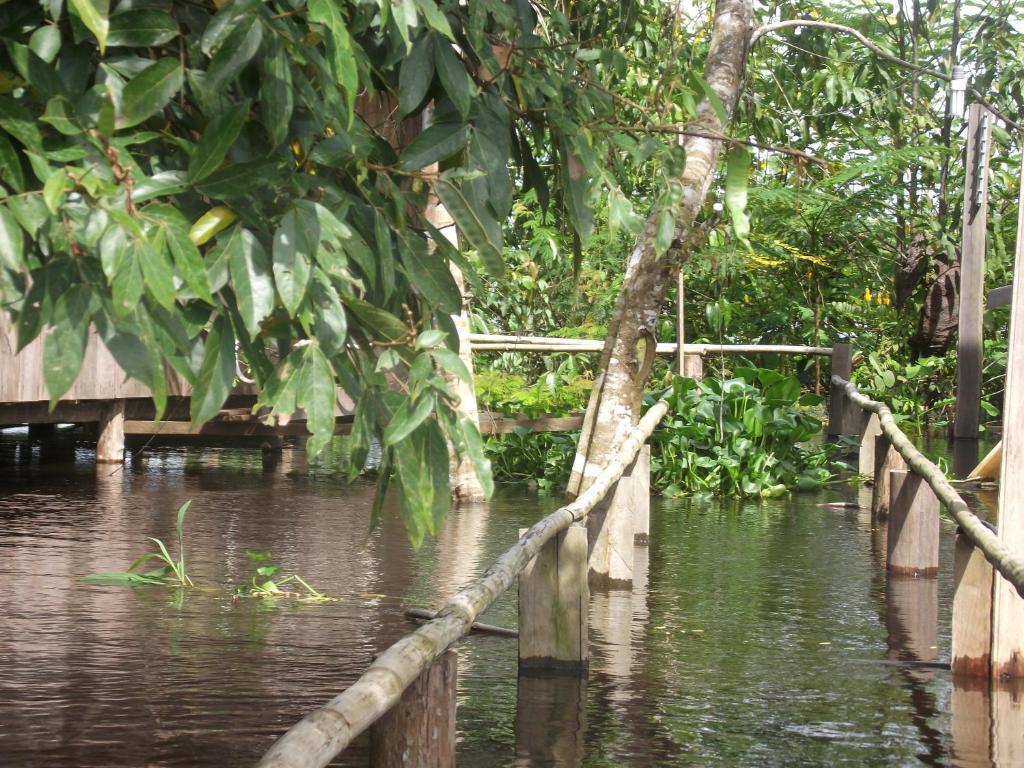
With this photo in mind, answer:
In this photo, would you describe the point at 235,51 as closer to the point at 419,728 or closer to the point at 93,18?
the point at 93,18

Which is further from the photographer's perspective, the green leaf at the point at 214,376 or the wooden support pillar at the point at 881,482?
the wooden support pillar at the point at 881,482

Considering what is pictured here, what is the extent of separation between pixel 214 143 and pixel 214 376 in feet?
1.05

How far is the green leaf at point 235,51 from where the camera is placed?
200 cm

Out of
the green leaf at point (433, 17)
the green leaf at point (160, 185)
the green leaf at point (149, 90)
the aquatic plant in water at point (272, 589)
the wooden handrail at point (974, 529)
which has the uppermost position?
the green leaf at point (433, 17)

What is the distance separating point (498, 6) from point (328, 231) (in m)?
0.79

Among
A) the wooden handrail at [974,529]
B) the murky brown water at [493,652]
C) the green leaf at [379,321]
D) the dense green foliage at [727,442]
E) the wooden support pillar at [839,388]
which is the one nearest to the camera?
the green leaf at [379,321]

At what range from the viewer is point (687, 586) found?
7.41m

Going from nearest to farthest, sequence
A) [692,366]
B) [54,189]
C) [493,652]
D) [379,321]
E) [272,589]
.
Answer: [54,189], [379,321], [493,652], [272,589], [692,366]

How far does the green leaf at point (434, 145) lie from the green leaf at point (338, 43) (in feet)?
1.04

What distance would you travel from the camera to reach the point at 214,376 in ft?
6.61

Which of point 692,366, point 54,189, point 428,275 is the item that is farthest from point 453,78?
point 692,366

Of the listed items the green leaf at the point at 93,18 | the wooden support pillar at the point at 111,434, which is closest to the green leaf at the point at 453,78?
the green leaf at the point at 93,18

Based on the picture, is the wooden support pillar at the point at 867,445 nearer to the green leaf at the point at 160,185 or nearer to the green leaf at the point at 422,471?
the green leaf at the point at 422,471

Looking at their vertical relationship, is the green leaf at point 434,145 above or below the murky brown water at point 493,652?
above
